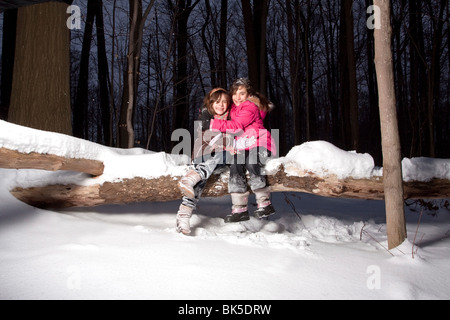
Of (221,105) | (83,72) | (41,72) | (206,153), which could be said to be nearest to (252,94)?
(221,105)

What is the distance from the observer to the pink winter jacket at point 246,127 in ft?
11.1

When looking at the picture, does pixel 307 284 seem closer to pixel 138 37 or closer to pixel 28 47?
pixel 28 47

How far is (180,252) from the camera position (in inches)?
94.0

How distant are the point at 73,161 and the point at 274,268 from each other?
211 centimetres

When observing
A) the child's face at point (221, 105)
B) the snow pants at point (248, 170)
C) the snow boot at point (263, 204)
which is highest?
the child's face at point (221, 105)

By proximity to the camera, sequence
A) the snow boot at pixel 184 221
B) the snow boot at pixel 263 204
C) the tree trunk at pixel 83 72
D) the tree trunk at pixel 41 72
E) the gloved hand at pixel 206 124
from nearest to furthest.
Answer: the snow boot at pixel 184 221, the snow boot at pixel 263 204, the gloved hand at pixel 206 124, the tree trunk at pixel 41 72, the tree trunk at pixel 83 72

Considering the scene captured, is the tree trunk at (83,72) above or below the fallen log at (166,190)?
above

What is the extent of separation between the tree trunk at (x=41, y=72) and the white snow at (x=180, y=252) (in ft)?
4.14

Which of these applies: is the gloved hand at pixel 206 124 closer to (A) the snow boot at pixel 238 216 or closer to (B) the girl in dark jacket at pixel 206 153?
(B) the girl in dark jacket at pixel 206 153

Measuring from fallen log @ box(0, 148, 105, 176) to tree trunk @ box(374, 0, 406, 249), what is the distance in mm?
2831

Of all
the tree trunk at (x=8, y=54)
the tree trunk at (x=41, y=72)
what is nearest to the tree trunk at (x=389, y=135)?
A: the tree trunk at (x=41, y=72)

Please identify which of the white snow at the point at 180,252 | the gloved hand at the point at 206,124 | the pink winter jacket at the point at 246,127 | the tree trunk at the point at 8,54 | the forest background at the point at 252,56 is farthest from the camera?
the tree trunk at the point at 8,54

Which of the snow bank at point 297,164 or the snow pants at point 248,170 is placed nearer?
the snow bank at point 297,164
